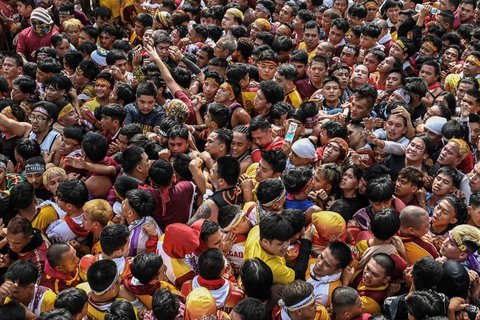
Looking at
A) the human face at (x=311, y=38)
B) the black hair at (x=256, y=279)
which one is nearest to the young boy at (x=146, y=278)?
the black hair at (x=256, y=279)

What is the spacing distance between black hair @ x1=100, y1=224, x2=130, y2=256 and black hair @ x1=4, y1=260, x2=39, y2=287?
506 mm

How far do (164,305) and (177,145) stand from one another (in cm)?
225

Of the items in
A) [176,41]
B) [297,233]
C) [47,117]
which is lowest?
[176,41]

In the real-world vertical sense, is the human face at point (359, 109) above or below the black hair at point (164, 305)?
below

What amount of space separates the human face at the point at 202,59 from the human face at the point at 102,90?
1642 mm

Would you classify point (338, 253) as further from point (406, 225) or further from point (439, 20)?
point (439, 20)

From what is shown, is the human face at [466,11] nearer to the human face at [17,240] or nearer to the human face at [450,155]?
the human face at [450,155]

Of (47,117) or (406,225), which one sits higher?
(406,225)

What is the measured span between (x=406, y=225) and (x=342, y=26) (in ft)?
15.6

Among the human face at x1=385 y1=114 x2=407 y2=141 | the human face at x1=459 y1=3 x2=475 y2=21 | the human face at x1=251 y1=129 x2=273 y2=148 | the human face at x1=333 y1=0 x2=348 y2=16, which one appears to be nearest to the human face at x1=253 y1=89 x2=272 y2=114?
the human face at x1=251 y1=129 x2=273 y2=148

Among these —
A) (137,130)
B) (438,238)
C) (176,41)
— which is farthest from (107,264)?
(176,41)

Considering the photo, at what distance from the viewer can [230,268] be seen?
14.9 ft

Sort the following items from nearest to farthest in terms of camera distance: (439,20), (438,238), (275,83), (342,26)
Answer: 1. (438,238)
2. (275,83)
3. (342,26)
4. (439,20)

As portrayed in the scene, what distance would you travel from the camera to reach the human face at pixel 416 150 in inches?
226
